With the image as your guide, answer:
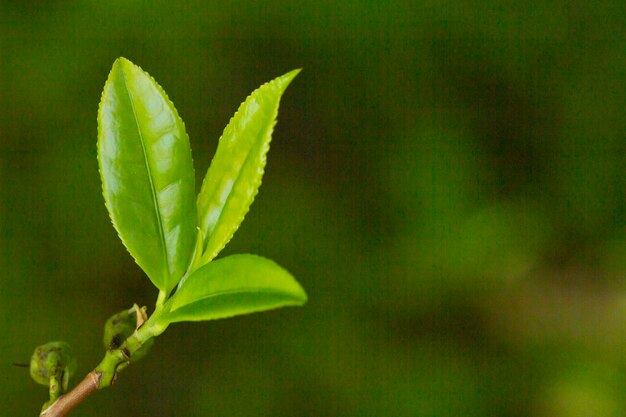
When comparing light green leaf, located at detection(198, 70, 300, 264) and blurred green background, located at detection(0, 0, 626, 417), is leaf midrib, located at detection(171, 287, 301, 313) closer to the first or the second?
light green leaf, located at detection(198, 70, 300, 264)

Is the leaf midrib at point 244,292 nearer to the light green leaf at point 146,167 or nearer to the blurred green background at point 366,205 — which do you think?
the light green leaf at point 146,167

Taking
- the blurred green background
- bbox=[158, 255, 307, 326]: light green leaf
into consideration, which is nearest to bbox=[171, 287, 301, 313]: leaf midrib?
bbox=[158, 255, 307, 326]: light green leaf

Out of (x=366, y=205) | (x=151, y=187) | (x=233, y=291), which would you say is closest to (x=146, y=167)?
(x=151, y=187)

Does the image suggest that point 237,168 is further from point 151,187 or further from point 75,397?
point 75,397

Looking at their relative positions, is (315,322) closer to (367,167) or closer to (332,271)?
(332,271)

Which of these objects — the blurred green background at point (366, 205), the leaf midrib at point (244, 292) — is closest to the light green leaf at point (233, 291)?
the leaf midrib at point (244, 292)

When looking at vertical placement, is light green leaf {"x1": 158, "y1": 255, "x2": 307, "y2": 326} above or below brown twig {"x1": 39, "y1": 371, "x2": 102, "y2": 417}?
above
